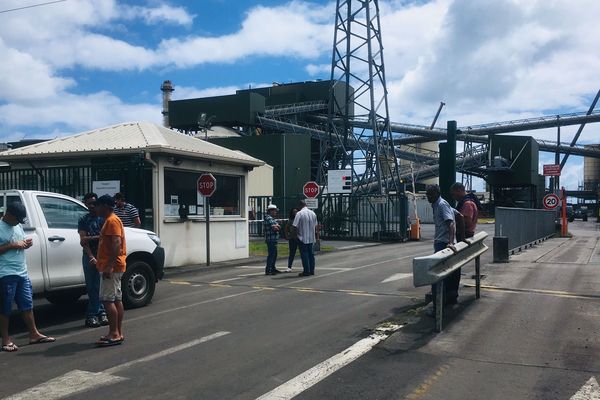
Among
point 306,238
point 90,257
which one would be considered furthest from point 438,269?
point 306,238

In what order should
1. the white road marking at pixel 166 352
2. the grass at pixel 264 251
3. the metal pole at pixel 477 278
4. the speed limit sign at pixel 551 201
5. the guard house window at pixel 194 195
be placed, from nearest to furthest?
1. the white road marking at pixel 166 352
2. the metal pole at pixel 477 278
3. the guard house window at pixel 194 195
4. the grass at pixel 264 251
5. the speed limit sign at pixel 551 201

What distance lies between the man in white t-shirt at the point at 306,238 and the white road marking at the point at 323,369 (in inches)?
241

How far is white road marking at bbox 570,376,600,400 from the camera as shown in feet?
16.1

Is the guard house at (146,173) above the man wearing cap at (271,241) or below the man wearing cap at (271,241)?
above

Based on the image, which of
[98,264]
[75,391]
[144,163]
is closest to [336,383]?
[75,391]

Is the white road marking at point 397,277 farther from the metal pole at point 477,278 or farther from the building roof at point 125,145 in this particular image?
the building roof at point 125,145

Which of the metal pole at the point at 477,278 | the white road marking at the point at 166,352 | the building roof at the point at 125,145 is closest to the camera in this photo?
the white road marking at the point at 166,352

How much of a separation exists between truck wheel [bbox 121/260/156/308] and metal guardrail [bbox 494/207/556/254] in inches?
426

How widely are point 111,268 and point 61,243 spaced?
1.95 m

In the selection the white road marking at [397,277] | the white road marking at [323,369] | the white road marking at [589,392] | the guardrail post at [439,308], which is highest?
the guardrail post at [439,308]

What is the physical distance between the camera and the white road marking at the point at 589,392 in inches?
193

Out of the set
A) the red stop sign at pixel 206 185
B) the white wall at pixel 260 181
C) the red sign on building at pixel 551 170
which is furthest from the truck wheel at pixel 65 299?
the white wall at pixel 260 181

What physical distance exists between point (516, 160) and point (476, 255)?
168ft

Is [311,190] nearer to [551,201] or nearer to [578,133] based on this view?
[551,201]
